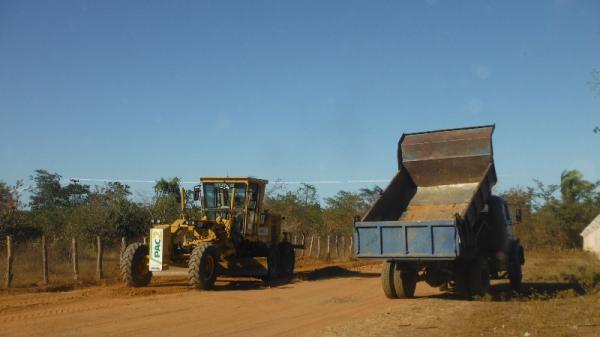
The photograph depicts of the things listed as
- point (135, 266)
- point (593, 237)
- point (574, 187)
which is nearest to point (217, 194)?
point (135, 266)

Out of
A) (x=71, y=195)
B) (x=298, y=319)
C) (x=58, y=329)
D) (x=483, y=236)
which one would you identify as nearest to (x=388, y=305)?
(x=298, y=319)

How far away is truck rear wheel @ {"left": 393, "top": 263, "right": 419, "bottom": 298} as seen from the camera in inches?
507

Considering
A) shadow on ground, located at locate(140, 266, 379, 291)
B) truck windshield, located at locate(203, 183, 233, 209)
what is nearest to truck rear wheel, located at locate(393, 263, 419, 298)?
shadow on ground, located at locate(140, 266, 379, 291)

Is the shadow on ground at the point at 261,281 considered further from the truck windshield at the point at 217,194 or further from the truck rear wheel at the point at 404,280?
the truck rear wheel at the point at 404,280

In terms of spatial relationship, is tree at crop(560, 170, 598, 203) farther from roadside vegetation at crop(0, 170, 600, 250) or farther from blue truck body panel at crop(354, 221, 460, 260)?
blue truck body panel at crop(354, 221, 460, 260)

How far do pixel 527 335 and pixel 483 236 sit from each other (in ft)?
21.4

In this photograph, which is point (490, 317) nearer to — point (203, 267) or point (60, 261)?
point (203, 267)

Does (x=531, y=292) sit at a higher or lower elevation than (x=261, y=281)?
lower

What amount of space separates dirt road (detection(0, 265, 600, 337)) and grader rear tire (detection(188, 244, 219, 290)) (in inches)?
14.5

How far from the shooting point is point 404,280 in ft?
42.6

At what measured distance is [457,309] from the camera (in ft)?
36.7

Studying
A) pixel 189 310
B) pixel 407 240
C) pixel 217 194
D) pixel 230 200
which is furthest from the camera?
pixel 217 194

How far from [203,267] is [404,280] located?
468cm

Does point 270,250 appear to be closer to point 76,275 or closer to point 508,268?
point 76,275
